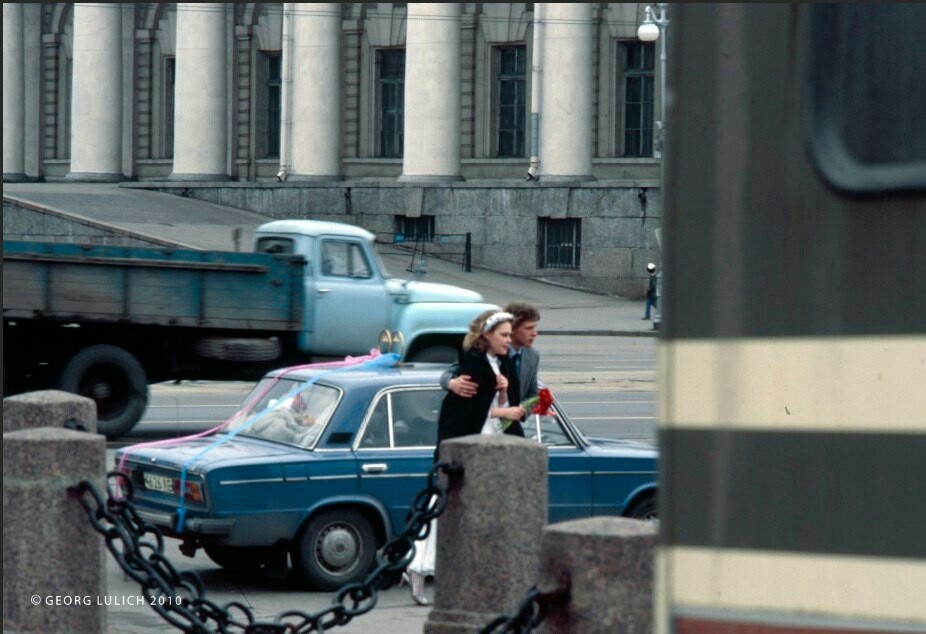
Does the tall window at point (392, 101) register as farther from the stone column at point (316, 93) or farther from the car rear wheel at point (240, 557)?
the car rear wheel at point (240, 557)

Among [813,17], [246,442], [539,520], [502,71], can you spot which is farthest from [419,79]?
[813,17]

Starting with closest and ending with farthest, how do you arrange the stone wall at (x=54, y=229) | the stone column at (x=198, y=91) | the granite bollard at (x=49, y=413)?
the granite bollard at (x=49, y=413)
the stone wall at (x=54, y=229)
the stone column at (x=198, y=91)

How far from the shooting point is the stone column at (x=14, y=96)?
5306 cm

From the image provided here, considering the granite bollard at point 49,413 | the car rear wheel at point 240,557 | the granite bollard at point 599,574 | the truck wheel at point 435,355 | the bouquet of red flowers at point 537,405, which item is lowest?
the car rear wheel at point 240,557

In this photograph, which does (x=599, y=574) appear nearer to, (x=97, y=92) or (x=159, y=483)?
(x=159, y=483)

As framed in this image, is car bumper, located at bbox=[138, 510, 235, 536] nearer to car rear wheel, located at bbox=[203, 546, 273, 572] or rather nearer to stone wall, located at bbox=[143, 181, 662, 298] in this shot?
car rear wheel, located at bbox=[203, 546, 273, 572]

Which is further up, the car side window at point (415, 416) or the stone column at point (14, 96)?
the stone column at point (14, 96)

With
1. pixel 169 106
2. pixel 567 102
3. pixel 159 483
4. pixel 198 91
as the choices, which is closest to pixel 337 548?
pixel 159 483

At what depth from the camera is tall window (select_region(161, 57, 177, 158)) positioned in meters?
54.2

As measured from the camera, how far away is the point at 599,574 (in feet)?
14.7

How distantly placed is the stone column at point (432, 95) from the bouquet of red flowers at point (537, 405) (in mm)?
33973

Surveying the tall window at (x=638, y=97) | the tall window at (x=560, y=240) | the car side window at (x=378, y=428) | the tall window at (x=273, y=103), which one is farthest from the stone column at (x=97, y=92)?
the car side window at (x=378, y=428)

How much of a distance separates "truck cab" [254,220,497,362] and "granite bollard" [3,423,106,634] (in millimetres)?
11178

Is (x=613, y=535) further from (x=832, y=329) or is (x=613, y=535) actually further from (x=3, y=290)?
(x=3, y=290)
